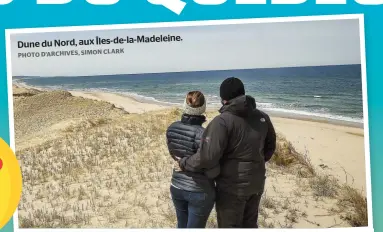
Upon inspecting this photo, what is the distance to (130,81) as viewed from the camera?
153 inches

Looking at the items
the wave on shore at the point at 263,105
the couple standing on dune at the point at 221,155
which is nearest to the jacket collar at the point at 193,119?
the couple standing on dune at the point at 221,155

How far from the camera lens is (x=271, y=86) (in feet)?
12.4

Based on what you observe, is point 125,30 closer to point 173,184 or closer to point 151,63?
point 151,63

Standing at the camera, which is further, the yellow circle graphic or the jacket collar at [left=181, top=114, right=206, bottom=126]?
the yellow circle graphic

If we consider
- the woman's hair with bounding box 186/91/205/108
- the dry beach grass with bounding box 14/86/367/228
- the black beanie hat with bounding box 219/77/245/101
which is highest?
the black beanie hat with bounding box 219/77/245/101

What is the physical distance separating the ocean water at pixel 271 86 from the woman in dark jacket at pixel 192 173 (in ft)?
3.05

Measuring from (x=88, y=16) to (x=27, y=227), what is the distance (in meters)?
1.94

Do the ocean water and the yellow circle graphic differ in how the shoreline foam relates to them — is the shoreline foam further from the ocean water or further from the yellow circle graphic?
the yellow circle graphic

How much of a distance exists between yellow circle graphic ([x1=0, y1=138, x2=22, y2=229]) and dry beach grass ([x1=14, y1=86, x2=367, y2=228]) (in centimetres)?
7

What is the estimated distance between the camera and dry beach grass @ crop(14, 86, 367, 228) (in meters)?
3.79

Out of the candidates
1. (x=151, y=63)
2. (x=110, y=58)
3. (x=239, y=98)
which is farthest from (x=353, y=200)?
(x=110, y=58)

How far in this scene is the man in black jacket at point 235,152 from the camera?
2672 millimetres

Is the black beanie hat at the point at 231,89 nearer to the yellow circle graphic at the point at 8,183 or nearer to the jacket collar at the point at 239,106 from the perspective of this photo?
the jacket collar at the point at 239,106

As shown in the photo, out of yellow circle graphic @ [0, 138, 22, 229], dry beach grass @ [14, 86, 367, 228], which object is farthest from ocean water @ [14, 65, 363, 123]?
yellow circle graphic @ [0, 138, 22, 229]
